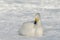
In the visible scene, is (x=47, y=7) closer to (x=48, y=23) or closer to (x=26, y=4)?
(x=26, y=4)

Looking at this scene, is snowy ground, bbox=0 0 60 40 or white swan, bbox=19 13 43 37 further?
white swan, bbox=19 13 43 37

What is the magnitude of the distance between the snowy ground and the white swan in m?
0.12

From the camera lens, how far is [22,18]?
7730 mm

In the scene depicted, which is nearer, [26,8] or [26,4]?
[26,8]

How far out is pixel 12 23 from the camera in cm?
721

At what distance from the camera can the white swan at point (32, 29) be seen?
662cm

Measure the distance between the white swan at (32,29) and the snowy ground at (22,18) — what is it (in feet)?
0.38

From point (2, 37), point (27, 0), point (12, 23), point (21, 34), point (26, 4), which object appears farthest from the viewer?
point (27, 0)

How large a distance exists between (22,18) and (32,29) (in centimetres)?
109

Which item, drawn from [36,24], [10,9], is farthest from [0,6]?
[36,24]

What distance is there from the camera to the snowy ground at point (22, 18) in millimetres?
6348

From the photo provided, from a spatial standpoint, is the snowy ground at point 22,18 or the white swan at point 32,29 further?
the white swan at point 32,29

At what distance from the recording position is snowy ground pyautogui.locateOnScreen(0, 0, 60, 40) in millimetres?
6348

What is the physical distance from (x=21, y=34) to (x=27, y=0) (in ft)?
13.9
